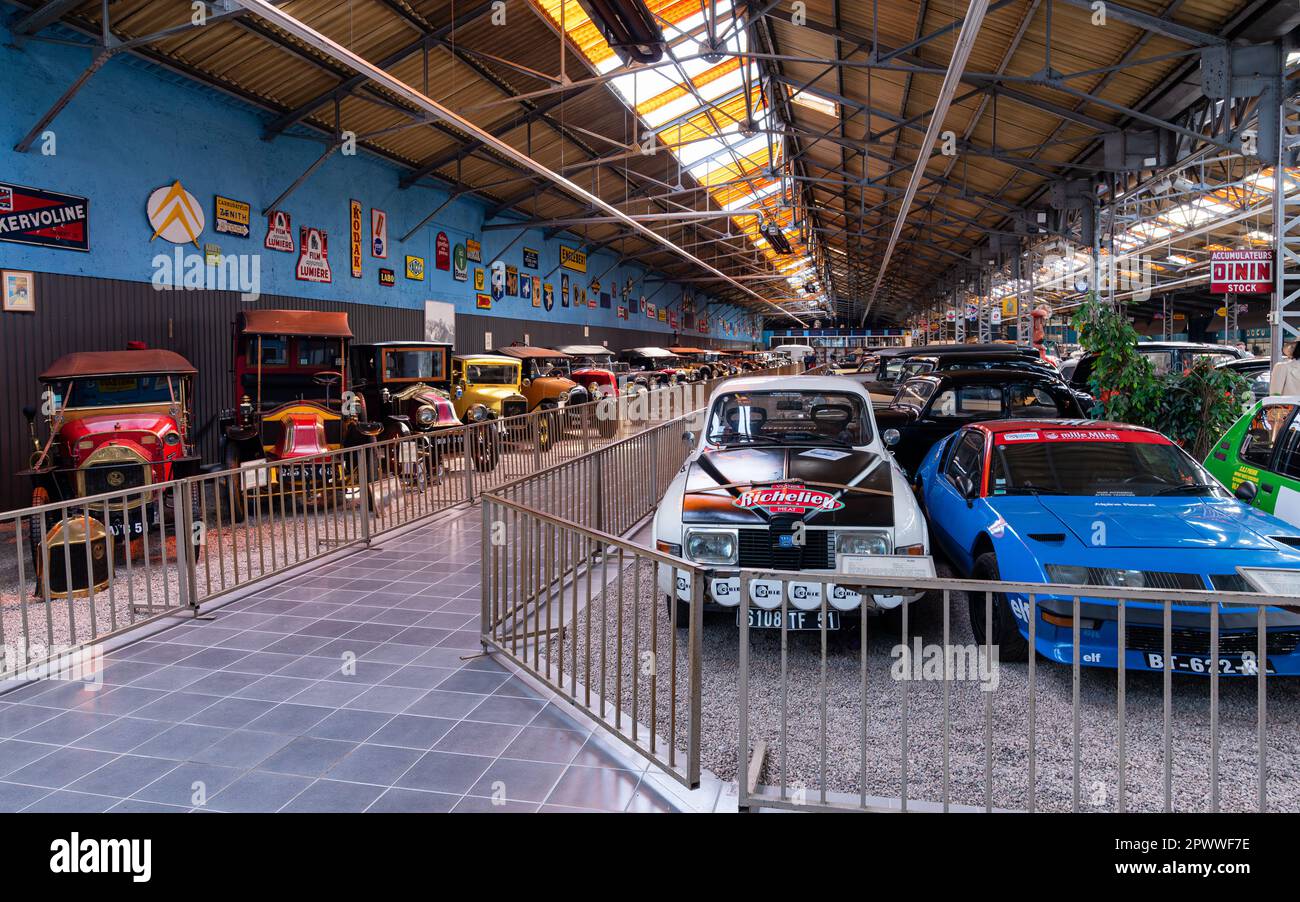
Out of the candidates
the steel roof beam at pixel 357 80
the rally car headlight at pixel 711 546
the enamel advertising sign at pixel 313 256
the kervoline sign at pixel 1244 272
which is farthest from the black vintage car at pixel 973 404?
the enamel advertising sign at pixel 313 256

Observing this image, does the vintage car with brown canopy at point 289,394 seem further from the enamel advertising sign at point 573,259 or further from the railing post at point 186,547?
the enamel advertising sign at point 573,259

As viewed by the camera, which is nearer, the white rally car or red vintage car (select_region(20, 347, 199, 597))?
the white rally car

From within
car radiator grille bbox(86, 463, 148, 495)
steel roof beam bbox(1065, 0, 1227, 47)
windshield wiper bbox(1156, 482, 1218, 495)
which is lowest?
car radiator grille bbox(86, 463, 148, 495)

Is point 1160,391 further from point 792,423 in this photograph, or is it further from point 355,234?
point 355,234

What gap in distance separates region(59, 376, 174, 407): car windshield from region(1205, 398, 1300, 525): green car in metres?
10.7

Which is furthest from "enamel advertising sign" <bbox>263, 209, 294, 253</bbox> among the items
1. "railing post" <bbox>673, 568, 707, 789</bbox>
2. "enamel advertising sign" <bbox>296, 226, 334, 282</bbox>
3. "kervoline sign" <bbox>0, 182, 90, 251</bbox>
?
"railing post" <bbox>673, 568, 707, 789</bbox>

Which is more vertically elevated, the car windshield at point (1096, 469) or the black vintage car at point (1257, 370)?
the black vintage car at point (1257, 370)

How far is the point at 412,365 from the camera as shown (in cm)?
1387

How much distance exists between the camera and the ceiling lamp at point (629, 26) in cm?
966

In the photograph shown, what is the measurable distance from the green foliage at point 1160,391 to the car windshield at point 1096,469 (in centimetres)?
300

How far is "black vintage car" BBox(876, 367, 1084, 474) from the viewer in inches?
367

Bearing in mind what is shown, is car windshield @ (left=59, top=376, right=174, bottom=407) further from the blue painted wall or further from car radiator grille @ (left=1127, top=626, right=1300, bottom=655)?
car radiator grille @ (left=1127, top=626, right=1300, bottom=655)

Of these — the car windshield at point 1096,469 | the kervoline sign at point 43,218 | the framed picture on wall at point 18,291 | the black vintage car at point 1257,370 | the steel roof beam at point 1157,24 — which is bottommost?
the car windshield at point 1096,469

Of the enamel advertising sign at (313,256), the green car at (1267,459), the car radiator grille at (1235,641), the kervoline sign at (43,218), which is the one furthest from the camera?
the enamel advertising sign at (313,256)
